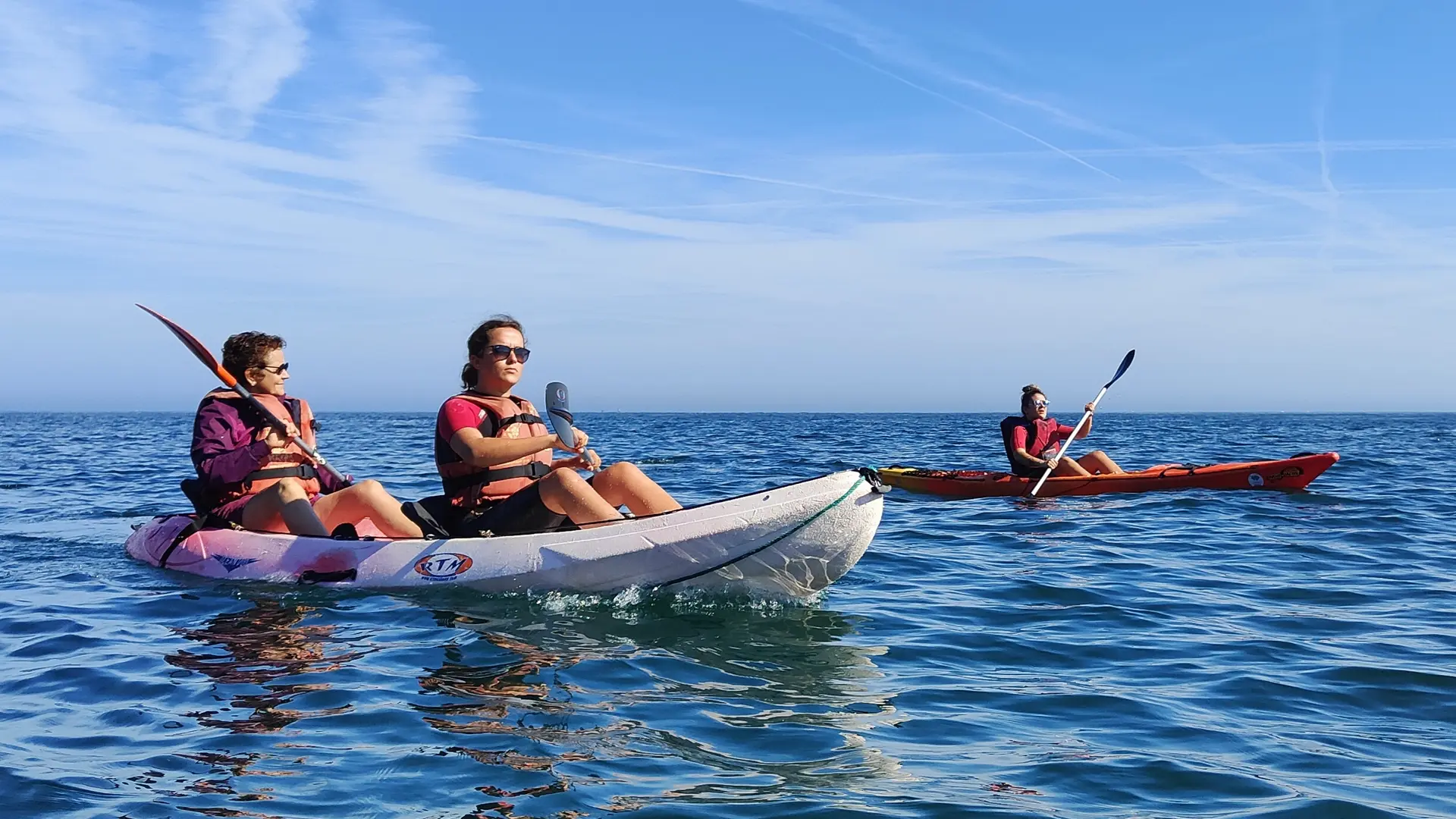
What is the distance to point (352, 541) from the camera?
23.2 feet

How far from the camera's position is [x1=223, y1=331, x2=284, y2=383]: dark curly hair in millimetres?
7273

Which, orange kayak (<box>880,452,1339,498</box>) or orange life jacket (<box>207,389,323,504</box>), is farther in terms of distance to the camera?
orange kayak (<box>880,452,1339,498</box>)

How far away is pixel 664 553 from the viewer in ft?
20.9

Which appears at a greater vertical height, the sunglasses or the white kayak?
the sunglasses

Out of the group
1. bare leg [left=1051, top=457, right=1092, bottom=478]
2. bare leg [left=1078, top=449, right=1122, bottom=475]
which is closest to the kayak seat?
bare leg [left=1051, top=457, right=1092, bottom=478]

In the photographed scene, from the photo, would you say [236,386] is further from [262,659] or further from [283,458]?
[262,659]

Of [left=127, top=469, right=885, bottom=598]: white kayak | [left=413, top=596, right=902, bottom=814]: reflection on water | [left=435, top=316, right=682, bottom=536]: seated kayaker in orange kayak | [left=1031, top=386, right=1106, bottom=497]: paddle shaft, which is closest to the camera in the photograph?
[left=413, top=596, right=902, bottom=814]: reflection on water

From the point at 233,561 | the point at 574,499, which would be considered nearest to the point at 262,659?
the point at 574,499

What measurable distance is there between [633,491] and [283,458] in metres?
2.65

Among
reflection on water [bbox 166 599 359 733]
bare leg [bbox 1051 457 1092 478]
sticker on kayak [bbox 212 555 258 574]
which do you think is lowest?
reflection on water [bbox 166 599 359 733]

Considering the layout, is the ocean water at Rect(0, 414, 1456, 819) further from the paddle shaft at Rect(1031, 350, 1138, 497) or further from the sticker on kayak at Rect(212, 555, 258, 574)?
the paddle shaft at Rect(1031, 350, 1138, 497)

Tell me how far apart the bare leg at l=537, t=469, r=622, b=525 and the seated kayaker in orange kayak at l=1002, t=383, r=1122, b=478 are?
27.4ft

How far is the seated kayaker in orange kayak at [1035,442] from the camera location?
45.6 feet

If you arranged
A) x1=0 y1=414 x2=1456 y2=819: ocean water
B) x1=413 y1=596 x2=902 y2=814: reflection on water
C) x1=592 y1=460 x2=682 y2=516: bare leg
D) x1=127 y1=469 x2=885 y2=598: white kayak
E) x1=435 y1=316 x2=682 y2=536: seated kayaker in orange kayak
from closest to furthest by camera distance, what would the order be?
x1=0 y1=414 x2=1456 y2=819: ocean water < x1=413 y1=596 x2=902 y2=814: reflection on water < x1=127 y1=469 x2=885 y2=598: white kayak < x1=435 y1=316 x2=682 y2=536: seated kayaker in orange kayak < x1=592 y1=460 x2=682 y2=516: bare leg
